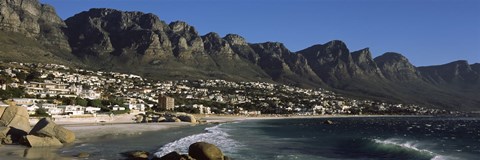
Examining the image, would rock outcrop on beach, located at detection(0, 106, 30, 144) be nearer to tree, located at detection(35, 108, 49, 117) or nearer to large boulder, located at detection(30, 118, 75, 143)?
large boulder, located at detection(30, 118, 75, 143)

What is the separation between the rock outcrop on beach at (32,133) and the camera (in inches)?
1523

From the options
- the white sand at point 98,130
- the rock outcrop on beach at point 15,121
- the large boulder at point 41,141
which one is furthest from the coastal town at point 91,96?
the large boulder at point 41,141

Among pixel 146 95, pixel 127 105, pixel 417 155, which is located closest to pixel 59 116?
pixel 127 105

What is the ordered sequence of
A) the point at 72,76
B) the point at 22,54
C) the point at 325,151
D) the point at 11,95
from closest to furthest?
the point at 325,151, the point at 11,95, the point at 72,76, the point at 22,54

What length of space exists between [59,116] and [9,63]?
92.5 metres

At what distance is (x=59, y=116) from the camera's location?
79625mm

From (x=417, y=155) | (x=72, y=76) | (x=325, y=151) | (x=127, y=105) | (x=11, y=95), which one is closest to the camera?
(x=417, y=155)

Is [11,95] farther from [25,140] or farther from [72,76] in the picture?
[72,76]

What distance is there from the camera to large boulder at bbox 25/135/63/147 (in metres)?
37.9

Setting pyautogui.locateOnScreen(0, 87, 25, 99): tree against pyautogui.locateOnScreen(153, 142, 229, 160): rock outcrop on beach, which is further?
pyautogui.locateOnScreen(0, 87, 25, 99): tree

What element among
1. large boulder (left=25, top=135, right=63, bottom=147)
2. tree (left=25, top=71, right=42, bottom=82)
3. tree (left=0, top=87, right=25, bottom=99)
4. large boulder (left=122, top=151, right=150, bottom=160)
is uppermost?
tree (left=25, top=71, right=42, bottom=82)

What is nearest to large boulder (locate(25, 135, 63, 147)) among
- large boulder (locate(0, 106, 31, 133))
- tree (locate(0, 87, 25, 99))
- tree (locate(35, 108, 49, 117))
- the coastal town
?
large boulder (locate(0, 106, 31, 133))

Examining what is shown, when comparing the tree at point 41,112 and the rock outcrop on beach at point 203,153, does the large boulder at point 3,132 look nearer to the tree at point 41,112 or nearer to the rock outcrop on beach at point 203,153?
the rock outcrop on beach at point 203,153

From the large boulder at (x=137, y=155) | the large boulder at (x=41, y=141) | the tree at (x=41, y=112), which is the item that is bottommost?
the large boulder at (x=137, y=155)
